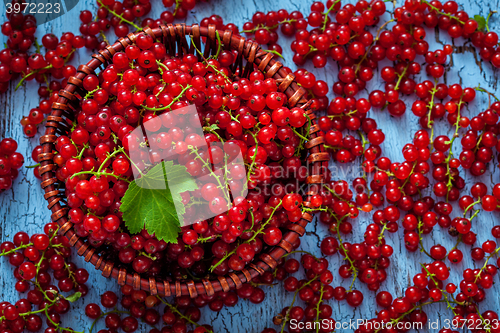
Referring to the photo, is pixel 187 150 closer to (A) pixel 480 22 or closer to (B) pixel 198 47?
(B) pixel 198 47

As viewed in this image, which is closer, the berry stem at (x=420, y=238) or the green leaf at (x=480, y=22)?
the berry stem at (x=420, y=238)

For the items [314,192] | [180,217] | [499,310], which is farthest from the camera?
[499,310]

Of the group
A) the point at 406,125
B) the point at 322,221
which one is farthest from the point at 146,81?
the point at 406,125

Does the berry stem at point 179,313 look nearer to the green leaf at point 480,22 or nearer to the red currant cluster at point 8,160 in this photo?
the red currant cluster at point 8,160

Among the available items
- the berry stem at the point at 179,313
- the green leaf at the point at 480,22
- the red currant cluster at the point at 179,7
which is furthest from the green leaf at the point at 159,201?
the green leaf at the point at 480,22

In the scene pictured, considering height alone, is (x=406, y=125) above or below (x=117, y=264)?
above

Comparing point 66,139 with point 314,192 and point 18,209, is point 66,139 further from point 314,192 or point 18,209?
point 314,192

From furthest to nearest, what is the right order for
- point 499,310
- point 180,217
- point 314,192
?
1. point 499,310
2. point 314,192
3. point 180,217

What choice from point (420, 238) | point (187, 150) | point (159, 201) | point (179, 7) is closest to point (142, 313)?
point (159, 201)
